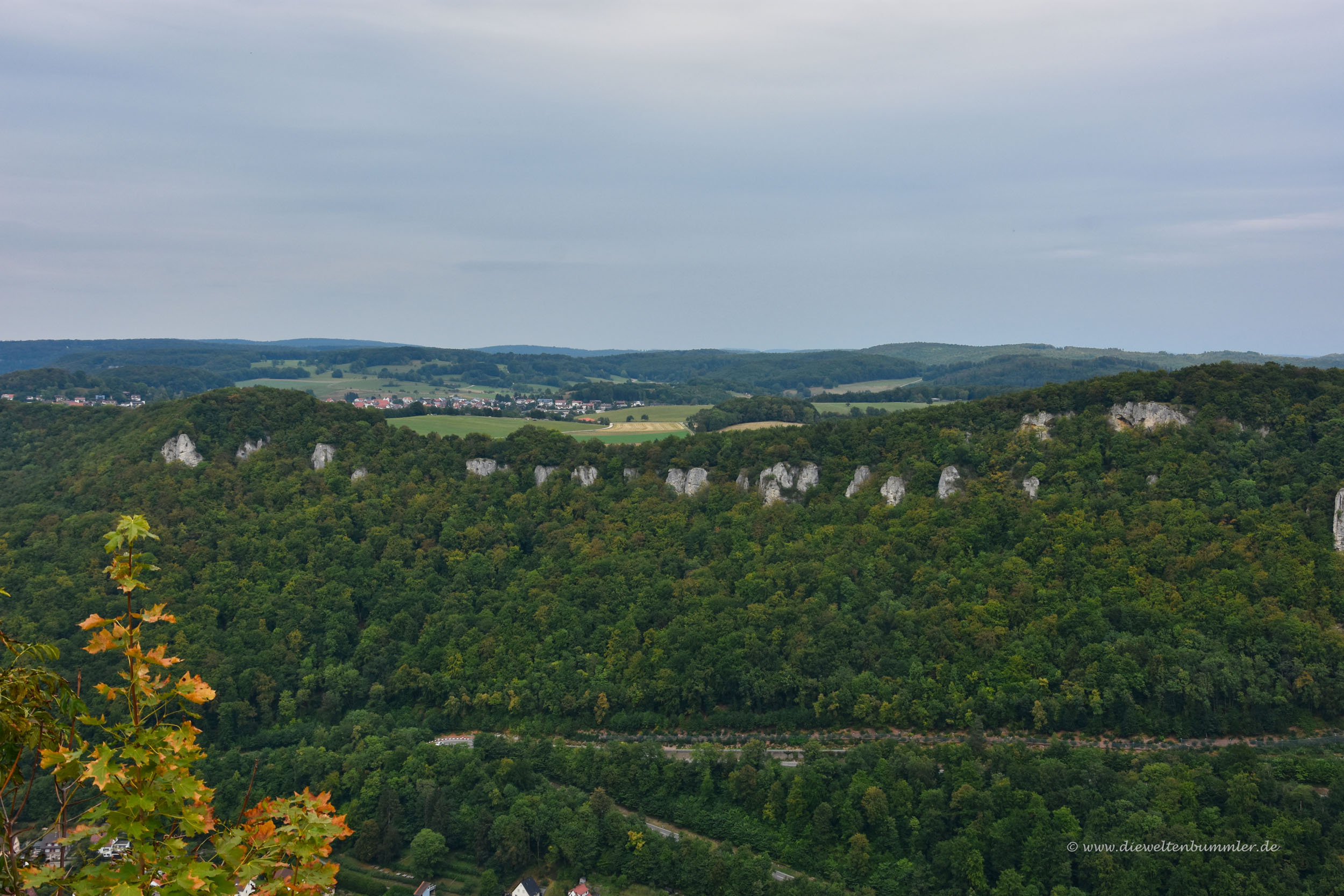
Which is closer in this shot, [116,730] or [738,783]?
[116,730]

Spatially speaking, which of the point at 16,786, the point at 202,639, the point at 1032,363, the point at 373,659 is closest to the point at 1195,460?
the point at 373,659

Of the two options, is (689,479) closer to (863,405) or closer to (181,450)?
(181,450)

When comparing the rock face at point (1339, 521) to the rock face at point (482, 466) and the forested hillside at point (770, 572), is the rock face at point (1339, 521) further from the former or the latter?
the rock face at point (482, 466)

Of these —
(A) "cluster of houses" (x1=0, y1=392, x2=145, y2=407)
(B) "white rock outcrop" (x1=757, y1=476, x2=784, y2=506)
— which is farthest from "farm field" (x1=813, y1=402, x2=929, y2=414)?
(A) "cluster of houses" (x1=0, y1=392, x2=145, y2=407)

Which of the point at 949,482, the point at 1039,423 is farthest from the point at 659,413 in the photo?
the point at 1039,423

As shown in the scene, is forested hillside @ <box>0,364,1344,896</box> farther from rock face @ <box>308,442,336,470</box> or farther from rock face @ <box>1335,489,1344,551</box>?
rock face @ <box>308,442,336,470</box>

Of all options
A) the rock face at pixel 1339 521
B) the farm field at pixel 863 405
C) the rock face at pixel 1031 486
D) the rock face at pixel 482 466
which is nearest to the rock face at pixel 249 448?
the rock face at pixel 482 466

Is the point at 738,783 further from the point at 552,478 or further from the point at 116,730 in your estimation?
the point at 116,730
